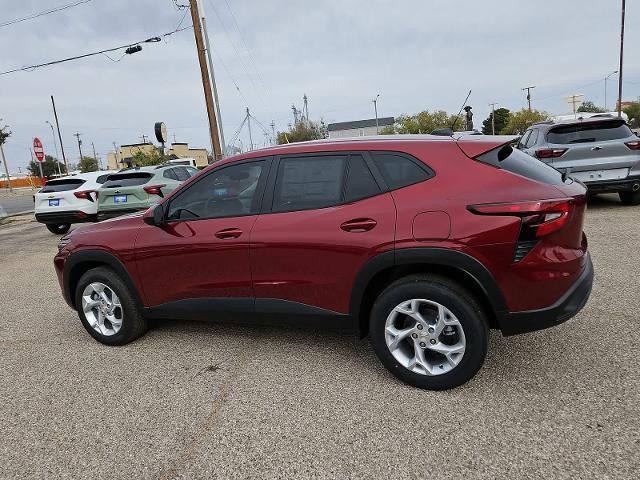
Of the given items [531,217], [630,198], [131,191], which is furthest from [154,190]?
[630,198]

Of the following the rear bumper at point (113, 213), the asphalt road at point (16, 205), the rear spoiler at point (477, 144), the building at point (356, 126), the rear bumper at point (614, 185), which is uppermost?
the building at point (356, 126)

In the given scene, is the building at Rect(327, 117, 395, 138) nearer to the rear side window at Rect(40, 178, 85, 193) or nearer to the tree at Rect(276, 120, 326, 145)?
the tree at Rect(276, 120, 326, 145)

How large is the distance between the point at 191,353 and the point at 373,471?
1994mm

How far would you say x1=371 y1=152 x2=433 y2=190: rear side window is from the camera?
2852 millimetres

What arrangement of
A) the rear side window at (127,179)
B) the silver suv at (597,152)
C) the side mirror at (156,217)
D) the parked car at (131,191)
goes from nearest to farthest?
the side mirror at (156,217)
the silver suv at (597,152)
the parked car at (131,191)
the rear side window at (127,179)

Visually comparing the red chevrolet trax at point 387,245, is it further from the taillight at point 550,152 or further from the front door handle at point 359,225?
the taillight at point 550,152

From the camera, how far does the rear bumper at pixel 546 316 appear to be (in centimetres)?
263

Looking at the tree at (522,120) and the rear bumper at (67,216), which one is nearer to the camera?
the rear bumper at (67,216)

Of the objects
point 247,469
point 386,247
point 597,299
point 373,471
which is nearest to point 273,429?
point 247,469

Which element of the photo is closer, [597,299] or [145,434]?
[145,434]

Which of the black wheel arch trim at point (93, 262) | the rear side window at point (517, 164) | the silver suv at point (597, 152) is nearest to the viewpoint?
the rear side window at point (517, 164)

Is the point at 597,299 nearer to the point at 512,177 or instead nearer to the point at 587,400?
the point at 587,400

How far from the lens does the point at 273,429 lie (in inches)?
103

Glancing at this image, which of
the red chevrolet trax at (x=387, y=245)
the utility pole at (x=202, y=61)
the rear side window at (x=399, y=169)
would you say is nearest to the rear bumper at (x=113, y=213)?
the red chevrolet trax at (x=387, y=245)
